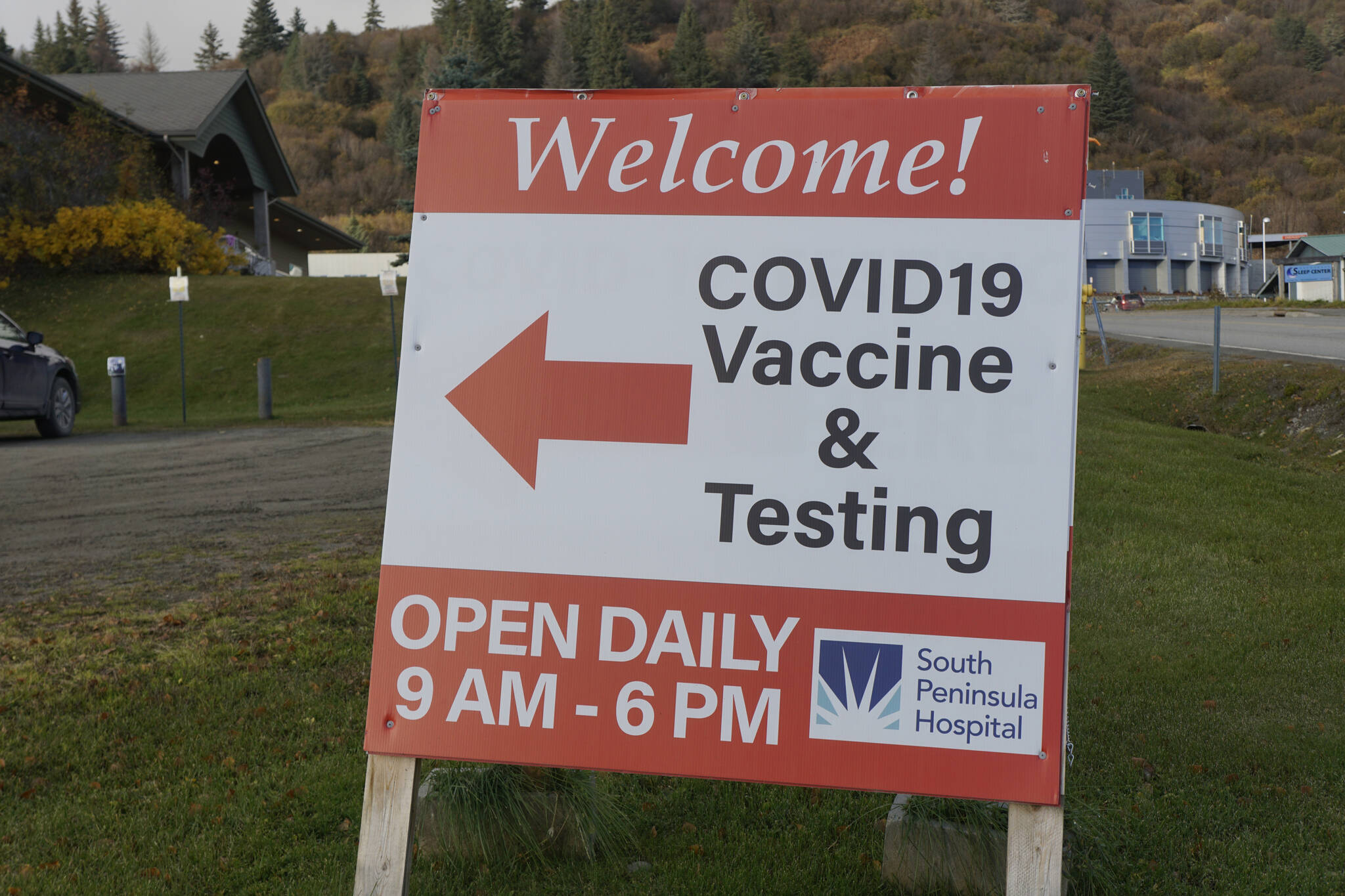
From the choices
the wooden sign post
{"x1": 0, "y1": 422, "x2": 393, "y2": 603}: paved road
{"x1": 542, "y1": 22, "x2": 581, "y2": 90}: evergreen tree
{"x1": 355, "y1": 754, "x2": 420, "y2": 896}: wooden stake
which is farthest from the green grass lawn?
{"x1": 542, "y1": 22, "x2": 581, "y2": 90}: evergreen tree

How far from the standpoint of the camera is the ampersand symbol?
7.50 ft

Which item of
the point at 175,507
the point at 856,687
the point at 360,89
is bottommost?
the point at 856,687

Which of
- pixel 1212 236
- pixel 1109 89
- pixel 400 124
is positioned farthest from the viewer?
pixel 1109 89

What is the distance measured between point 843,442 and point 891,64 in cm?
13644

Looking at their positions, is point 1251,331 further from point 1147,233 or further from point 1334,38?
point 1334,38

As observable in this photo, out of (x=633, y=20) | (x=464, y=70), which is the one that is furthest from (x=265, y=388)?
(x=633, y=20)

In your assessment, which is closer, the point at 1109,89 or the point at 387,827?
the point at 387,827

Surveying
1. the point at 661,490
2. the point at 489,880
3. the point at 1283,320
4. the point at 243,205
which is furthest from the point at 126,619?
the point at 243,205

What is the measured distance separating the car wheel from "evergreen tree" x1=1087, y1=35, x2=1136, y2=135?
115 m

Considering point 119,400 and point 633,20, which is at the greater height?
point 633,20

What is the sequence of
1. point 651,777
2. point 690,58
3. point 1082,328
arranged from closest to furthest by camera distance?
point 651,777 < point 1082,328 < point 690,58

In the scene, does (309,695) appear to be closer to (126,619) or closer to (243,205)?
(126,619)

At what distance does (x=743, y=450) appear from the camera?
232 cm

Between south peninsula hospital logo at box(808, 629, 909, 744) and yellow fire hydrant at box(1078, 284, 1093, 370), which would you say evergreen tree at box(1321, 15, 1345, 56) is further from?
south peninsula hospital logo at box(808, 629, 909, 744)
